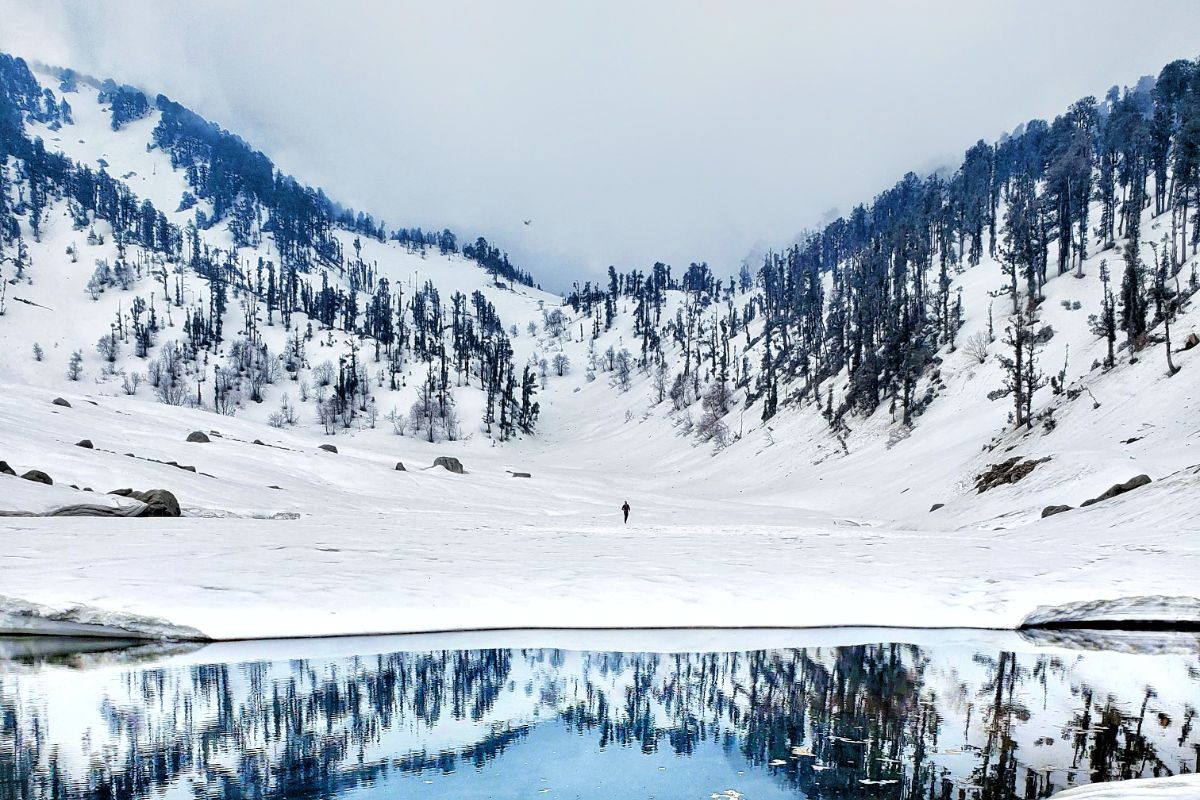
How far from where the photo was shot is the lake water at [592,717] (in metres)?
6.41

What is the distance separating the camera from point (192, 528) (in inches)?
815

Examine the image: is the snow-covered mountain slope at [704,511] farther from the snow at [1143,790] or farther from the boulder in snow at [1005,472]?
the snow at [1143,790]

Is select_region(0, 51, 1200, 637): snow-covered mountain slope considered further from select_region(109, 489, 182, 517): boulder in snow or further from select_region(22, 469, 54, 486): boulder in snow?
select_region(109, 489, 182, 517): boulder in snow

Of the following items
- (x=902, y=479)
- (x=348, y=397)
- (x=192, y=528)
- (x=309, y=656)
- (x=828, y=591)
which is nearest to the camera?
(x=309, y=656)

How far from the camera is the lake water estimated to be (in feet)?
21.0

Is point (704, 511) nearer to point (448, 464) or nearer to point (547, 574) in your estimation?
point (448, 464)

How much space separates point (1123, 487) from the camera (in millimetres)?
28312

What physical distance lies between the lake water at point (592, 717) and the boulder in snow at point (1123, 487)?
19149 millimetres

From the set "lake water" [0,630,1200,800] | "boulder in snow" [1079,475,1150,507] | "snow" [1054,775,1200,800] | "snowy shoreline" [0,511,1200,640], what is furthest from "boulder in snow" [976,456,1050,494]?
"snow" [1054,775,1200,800]

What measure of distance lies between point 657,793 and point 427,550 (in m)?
12.5

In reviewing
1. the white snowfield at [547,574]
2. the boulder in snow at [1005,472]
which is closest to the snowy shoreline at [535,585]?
the white snowfield at [547,574]

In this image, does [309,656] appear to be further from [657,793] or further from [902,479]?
[902,479]

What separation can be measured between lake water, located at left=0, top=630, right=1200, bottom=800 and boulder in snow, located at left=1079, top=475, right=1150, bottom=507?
754 inches

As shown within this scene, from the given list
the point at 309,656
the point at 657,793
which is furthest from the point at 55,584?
the point at 657,793
